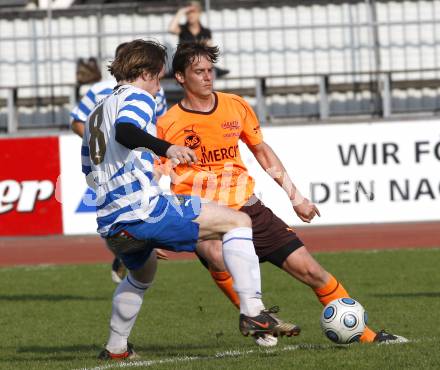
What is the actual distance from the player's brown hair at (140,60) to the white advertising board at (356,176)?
1044cm

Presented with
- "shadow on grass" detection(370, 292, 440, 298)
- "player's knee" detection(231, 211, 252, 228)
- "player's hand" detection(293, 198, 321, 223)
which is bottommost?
"shadow on grass" detection(370, 292, 440, 298)

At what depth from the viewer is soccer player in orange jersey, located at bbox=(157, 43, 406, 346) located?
7719mm

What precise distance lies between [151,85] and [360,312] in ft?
6.29

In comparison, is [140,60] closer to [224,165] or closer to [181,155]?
[181,155]

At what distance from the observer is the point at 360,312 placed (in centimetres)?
727

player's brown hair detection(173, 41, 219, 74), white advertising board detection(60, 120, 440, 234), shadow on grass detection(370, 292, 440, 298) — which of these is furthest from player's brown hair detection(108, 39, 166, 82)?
white advertising board detection(60, 120, 440, 234)

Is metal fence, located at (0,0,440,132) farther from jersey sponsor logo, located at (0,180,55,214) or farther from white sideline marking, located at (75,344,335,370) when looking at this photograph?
white sideline marking, located at (75,344,335,370)

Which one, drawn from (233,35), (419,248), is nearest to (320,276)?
(419,248)

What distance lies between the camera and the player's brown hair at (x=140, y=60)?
681cm

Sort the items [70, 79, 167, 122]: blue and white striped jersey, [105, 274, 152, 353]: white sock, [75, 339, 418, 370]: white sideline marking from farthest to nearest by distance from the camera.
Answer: [70, 79, 167, 122]: blue and white striped jersey
[105, 274, 152, 353]: white sock
[75, 339, 418, 370]: white sideline marking

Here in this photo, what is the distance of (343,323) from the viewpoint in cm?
Result: 713

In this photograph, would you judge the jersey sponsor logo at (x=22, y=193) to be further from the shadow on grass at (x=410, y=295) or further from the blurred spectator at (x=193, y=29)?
the shadow on grass at (x=410, y=295)

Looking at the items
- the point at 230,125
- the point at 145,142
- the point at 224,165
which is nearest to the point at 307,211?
the point at 224,165

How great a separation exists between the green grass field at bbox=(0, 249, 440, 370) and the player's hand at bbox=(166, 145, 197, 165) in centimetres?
129
